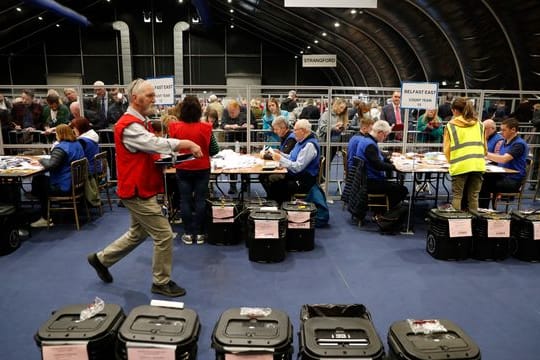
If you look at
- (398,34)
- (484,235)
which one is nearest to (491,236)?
(484,235)

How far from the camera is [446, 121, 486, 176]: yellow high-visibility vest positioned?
4301 millimetres

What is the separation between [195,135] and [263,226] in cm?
110

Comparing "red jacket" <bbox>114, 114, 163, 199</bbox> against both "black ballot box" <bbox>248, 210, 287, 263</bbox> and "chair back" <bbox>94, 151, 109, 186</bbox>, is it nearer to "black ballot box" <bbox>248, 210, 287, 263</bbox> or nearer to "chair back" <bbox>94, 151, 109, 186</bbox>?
"black ballot box" <bbox>248, 210, 287, 263</bbox>

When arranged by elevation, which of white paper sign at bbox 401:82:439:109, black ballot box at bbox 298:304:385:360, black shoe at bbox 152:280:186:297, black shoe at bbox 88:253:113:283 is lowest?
black shoe at bbox 152:280:186:297

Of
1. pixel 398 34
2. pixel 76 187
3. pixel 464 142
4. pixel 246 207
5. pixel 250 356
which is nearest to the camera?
pixel 250 356

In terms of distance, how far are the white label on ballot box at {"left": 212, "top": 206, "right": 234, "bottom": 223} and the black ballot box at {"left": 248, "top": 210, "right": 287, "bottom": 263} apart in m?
0.43

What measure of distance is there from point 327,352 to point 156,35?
18.1 meters

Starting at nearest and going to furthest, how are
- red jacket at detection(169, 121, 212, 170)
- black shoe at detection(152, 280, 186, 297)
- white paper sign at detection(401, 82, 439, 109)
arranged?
black shoe at detection(152, 280, 186, 297) < red jacket at detection(169, 121, 212, 170) < white paper sign at detection(401, 82, 439, 109)

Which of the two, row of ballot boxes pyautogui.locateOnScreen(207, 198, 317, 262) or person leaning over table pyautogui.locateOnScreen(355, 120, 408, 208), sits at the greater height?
person leaning over table pyautogui.locateOnScreen(355, 120, 408, 208)

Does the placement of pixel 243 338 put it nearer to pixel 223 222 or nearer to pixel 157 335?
pixel 157 335

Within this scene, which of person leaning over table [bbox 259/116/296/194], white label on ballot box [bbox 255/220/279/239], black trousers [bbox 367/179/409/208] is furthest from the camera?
person leaning over table [bbox 259/116/296/194]

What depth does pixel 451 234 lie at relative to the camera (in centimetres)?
409

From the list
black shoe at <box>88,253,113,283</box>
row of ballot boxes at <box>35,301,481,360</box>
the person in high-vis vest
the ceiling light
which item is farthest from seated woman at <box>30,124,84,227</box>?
the ceiling light

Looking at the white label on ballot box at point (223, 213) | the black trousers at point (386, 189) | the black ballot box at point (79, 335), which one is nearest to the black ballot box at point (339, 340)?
the black ballot box at point (79, 335)
